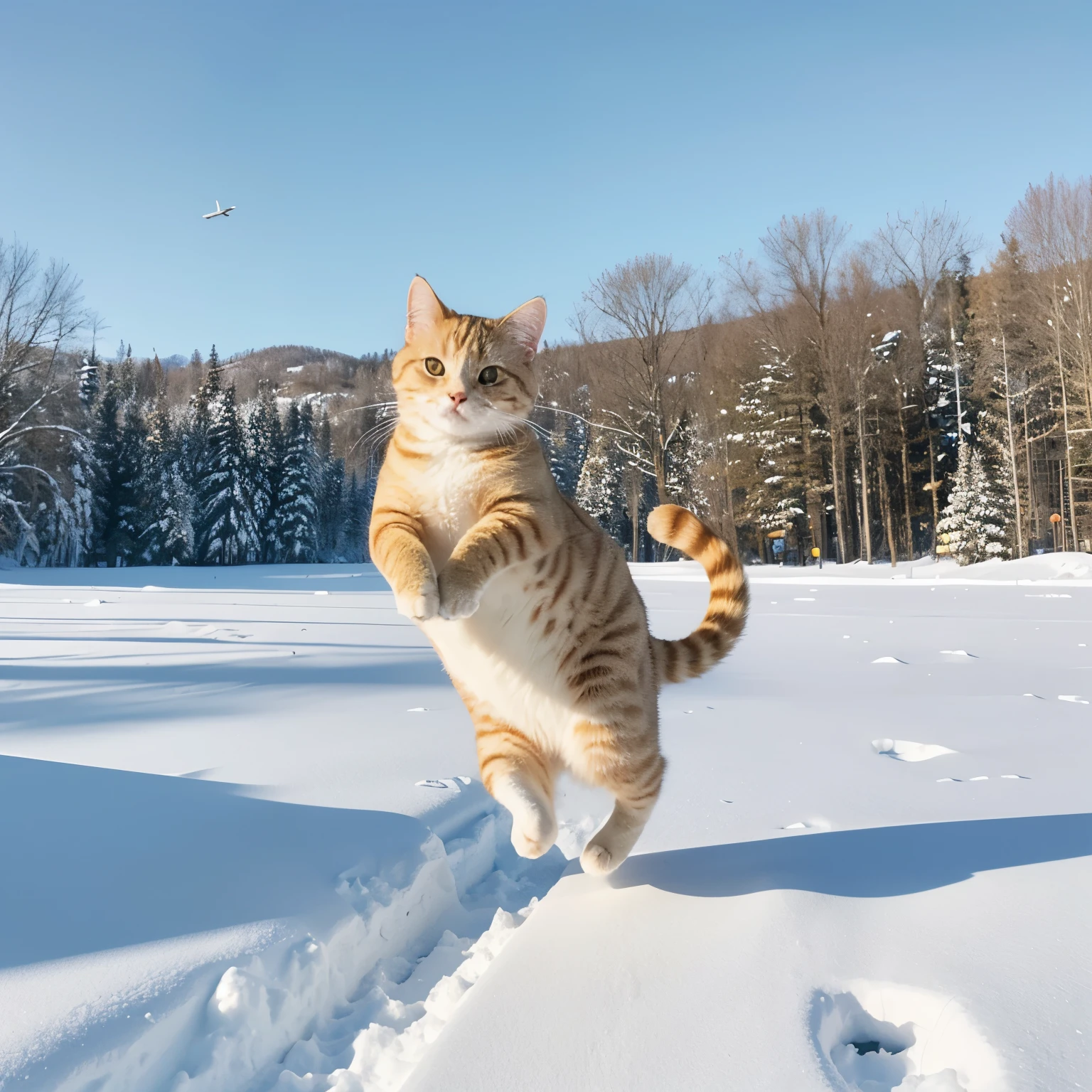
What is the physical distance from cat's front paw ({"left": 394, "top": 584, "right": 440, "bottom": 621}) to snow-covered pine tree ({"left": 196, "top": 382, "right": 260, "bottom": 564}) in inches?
1122

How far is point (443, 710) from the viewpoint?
3.81 metres

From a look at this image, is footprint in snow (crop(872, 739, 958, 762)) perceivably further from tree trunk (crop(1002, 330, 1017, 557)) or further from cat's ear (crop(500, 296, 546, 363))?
tree trunk (crop(1002, 330, 1017, 557))

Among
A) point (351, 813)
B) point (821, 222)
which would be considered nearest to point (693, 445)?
point (821, 222)

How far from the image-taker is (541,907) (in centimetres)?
174

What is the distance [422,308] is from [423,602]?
0.69 meters

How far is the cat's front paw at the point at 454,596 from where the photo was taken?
4.11ft

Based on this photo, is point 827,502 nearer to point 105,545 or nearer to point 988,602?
point 988,602

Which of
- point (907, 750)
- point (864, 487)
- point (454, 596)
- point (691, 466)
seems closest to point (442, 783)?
point (454, 596)

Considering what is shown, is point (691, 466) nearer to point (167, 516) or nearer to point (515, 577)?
point (167, 516)

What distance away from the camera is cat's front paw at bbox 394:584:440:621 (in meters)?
1.23

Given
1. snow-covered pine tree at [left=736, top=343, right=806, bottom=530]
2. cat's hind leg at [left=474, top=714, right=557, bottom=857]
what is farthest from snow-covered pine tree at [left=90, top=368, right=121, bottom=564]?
cat's hind leg at [left=474, top=714, right=557, bottom=857]

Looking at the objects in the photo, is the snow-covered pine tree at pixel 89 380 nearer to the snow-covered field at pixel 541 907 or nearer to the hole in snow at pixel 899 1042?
the snow-covered field at pixel 541 907

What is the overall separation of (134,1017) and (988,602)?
33.7ft

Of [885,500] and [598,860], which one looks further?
[885,500]
